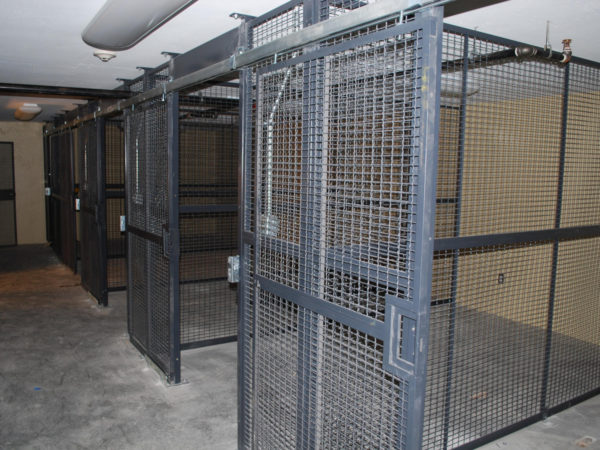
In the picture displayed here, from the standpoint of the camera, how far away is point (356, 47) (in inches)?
60.9

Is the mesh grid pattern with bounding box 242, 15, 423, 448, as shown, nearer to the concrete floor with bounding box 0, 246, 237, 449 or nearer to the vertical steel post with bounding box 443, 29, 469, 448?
the vertical steel post with bounding box 443, 29, 469, 448

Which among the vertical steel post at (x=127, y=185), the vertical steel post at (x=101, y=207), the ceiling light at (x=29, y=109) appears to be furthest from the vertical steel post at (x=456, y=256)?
the ceiling light at (x=29, y=109)

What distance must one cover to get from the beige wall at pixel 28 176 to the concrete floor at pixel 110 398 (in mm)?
4977

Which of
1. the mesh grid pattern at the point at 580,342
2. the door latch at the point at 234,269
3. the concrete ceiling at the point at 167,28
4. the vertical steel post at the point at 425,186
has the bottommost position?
the mesh grid pattern at the point at 580,342

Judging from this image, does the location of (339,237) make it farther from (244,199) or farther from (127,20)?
(127,20)

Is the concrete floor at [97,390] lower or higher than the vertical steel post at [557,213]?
lower

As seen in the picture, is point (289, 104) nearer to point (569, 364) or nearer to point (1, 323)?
point (569, 364)

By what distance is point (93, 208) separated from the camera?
519 cm

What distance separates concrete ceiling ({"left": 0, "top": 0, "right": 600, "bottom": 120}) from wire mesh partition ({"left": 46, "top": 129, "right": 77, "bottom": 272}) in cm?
254

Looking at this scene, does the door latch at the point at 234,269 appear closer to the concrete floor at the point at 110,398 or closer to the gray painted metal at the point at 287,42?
the gray painted metal at the point at 287,42

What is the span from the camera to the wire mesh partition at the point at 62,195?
639 centimetres

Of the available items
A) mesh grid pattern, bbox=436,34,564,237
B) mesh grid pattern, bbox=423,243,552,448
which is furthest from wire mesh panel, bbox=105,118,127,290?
mesh grid pattern, bbox=436,34,564,237

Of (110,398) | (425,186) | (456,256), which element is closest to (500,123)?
(456,256)

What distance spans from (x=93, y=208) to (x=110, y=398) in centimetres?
262
